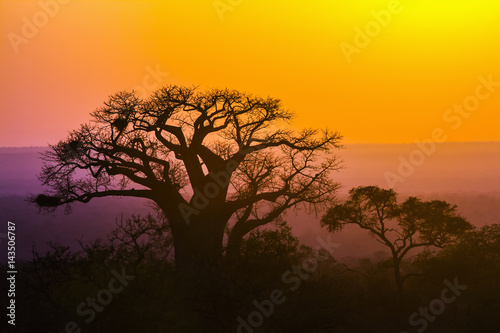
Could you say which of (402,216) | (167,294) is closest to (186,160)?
(167,294)

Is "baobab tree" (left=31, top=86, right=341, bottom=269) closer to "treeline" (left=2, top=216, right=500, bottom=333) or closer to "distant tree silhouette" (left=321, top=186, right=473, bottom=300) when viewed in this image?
"treeline" (left=2, top=216, right=500, bottom=333)

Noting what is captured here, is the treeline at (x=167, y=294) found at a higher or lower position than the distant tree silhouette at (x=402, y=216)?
lower

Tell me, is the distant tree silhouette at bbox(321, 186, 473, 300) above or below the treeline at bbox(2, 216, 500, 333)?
above

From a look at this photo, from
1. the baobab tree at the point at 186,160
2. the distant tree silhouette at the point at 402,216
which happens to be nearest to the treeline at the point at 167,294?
the baobab tree at the point at 186,160

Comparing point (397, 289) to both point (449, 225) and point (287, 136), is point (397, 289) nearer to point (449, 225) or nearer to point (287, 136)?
point (449, 225)

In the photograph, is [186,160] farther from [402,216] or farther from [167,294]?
[402,216]

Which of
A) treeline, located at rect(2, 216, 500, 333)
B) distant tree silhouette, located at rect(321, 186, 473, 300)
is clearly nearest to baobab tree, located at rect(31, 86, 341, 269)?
treeline, located at rect(2, 216, 500, 333)

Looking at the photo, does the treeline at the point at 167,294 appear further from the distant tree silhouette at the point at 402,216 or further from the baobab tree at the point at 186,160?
the distant tree silhouette at the point at 402,216

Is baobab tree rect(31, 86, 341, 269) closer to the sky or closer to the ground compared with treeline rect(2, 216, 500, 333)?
closer to the sky

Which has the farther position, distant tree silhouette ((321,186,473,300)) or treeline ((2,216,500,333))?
distant tree silhouette ((321,186,473,300))

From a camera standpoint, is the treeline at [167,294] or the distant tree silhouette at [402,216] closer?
the treeline at [167,294]

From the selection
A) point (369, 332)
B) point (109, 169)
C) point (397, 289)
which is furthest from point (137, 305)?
point (397, 289)

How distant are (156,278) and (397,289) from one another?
22.4 m

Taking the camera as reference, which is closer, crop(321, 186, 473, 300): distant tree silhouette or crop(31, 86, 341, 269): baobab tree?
crop(31, 86, 341, 269): baobab tree
